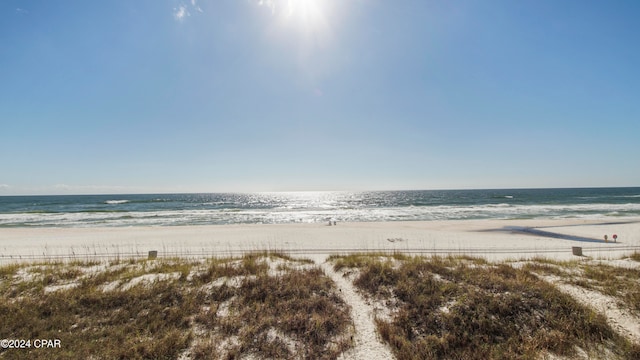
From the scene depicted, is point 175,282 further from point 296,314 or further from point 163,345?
point 296,314

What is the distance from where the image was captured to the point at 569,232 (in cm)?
2322

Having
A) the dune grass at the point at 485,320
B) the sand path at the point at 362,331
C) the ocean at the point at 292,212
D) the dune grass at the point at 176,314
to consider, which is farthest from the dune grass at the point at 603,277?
the ocean at the point at 292,212

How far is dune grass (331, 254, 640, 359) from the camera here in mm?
4770

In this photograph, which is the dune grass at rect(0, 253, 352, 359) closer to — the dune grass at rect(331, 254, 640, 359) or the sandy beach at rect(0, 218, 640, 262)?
the dune grass at rect(331, 254, 640, 359)

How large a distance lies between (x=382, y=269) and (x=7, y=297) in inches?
403

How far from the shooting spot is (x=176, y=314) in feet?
19.0

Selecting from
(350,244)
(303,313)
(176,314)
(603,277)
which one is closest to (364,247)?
(350,244)

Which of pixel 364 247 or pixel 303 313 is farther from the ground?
pixel 303 313

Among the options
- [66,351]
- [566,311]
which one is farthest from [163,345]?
[566,311]

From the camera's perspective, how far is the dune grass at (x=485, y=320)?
477 cm

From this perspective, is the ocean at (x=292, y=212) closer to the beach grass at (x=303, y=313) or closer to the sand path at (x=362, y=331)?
the beach grass at (x=303, y=313)

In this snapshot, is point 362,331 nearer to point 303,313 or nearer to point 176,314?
point 303,313

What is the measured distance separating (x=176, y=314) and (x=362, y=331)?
13.7ft

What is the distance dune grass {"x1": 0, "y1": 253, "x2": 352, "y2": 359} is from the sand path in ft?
0.68
